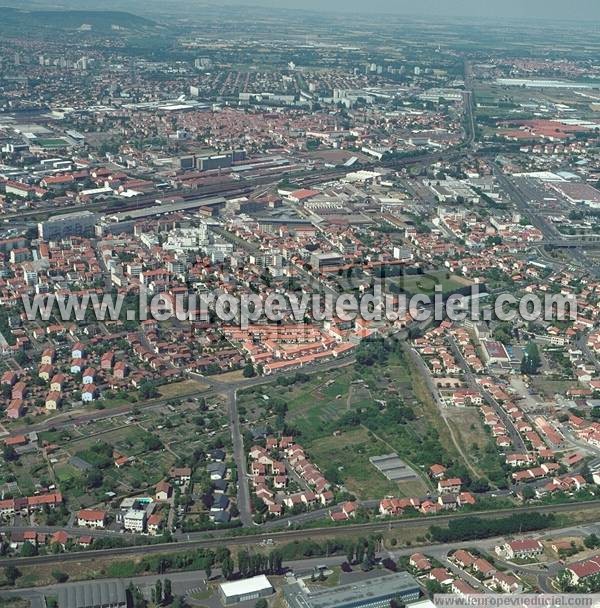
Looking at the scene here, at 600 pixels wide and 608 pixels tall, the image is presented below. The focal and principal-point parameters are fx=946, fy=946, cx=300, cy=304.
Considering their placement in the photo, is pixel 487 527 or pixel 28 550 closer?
pixel 28 550

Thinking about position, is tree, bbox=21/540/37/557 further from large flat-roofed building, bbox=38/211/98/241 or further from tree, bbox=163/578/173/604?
large flat-roofed building, bbox=38/211/98/241

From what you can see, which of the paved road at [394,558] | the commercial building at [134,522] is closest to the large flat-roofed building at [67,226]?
the commercial building at [134,522]

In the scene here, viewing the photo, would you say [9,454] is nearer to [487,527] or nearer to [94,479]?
[94,479]

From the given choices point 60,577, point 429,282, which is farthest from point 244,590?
point 429,282

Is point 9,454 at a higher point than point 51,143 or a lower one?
higher

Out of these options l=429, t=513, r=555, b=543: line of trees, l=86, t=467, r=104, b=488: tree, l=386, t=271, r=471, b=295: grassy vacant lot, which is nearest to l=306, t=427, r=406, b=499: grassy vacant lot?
l=429, t=513, r=555, b=543: line of trees

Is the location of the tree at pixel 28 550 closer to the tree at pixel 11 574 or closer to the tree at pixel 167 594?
the tree at pixel 11 574

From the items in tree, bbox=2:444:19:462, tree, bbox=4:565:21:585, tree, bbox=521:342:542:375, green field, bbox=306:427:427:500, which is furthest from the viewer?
tree, bbox=521:342:542:375
